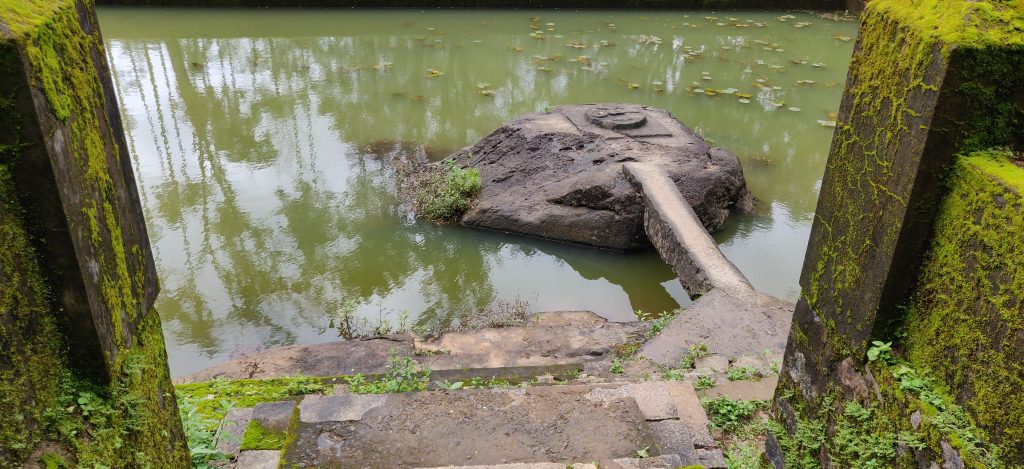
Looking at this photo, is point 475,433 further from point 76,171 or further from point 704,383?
point 76,171

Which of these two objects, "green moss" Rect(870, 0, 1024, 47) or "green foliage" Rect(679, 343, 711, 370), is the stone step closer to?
"green foliage" Rect(679, 343, 711, 370)

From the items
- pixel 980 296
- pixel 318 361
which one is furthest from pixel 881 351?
pixel 318 361

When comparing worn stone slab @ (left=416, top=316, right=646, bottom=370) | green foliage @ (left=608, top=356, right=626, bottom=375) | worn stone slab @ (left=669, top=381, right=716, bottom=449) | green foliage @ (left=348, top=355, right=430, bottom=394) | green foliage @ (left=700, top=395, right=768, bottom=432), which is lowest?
worn stone slab @ (left=416, top=316, right=646, bottom=370)

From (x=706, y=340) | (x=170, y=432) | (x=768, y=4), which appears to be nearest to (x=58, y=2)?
(x=170, y=432)

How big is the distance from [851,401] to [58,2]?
7.32 ft

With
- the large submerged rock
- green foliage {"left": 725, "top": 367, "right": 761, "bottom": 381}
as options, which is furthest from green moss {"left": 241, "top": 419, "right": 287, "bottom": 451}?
the large submerged rock

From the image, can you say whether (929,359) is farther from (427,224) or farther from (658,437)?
(427,224)

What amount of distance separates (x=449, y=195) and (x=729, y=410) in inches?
160

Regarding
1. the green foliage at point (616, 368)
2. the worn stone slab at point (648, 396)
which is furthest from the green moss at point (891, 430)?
the green foliage at point (616, 368)

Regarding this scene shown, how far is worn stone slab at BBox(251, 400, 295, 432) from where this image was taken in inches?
100

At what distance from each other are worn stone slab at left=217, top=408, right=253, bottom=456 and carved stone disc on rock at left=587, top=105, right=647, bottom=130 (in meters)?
5.30

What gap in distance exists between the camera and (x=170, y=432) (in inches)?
75.7

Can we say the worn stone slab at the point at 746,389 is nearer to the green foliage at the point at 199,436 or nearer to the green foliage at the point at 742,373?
the green foliage at the point at 742,373

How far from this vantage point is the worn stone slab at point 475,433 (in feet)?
7.70
